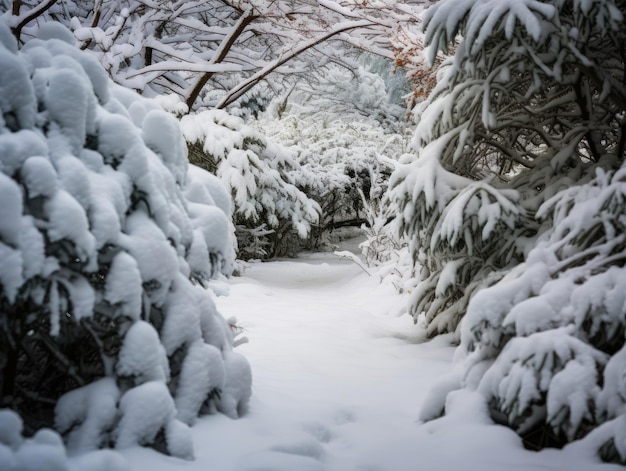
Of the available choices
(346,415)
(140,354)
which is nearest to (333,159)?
(346,415)

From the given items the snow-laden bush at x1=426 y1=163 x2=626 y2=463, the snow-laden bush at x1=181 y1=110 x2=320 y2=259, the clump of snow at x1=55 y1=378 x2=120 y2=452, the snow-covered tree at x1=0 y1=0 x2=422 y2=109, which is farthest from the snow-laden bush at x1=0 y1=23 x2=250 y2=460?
the snow-laden bush at x1=181 y1=110 x2=320 y2=259

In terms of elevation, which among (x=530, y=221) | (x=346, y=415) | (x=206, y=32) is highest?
(x=206, y=32)

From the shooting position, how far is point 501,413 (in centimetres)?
250

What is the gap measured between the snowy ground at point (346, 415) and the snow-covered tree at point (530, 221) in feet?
0.54

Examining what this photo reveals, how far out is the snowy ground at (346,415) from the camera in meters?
2.15

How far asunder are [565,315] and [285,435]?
133 centimetres

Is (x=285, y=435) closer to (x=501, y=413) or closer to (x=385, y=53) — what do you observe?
(x=501, y=413)

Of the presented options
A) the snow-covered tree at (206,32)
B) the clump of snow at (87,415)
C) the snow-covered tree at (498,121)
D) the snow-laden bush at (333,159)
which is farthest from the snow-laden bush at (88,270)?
the snow-laden bush at (333,159)

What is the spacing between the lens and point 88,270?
1.83m

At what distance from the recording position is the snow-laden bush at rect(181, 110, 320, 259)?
895 centimetres

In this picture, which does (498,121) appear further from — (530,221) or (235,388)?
(235,388)

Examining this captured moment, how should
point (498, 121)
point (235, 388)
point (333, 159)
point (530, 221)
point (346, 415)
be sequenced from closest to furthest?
point (235, 388) < point (346, 415) < point (530, 221) < point (498, 121) < point (333, 159)

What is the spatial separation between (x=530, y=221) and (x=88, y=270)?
286 centimetres

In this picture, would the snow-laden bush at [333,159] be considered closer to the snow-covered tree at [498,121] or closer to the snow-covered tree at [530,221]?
Answer: the snow-covered tree at [498,121]
